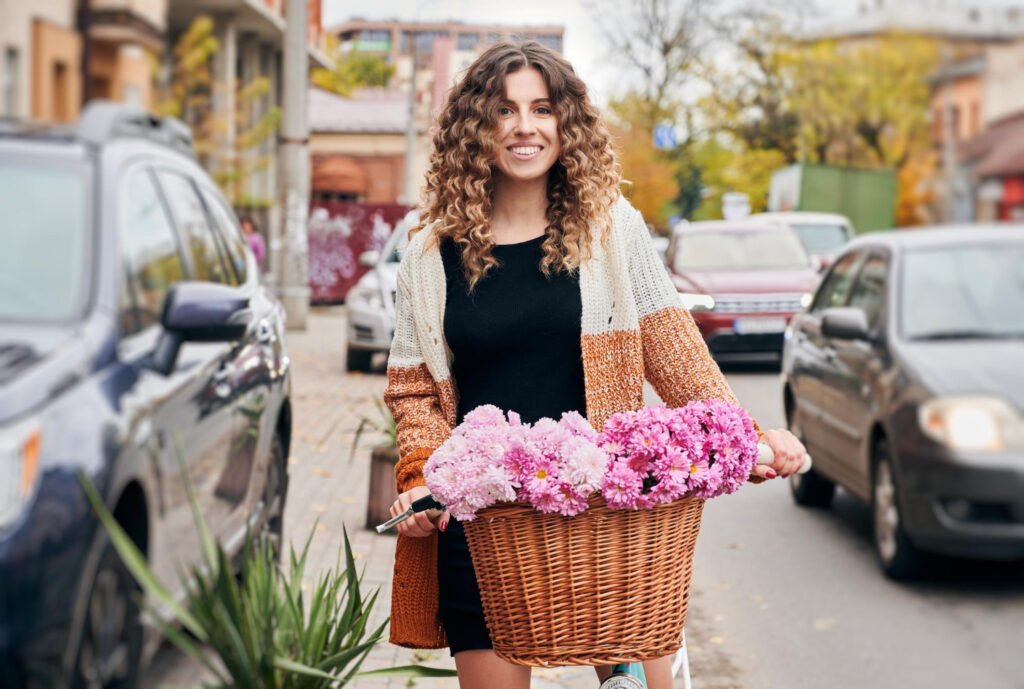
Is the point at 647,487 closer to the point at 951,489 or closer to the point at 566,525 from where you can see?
the point at 566,525

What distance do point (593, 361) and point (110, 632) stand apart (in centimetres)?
149

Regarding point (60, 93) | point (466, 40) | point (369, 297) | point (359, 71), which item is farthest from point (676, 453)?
point (466, 40)

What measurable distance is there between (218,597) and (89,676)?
2.49 ft

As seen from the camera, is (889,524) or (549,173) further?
(889,524)

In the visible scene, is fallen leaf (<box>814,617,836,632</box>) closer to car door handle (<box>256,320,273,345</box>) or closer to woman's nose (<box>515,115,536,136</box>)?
car door handle (<box>256,320,273,345</box>)

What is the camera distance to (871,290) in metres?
8.51

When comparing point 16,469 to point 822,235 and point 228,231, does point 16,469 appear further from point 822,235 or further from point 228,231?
point 822,235

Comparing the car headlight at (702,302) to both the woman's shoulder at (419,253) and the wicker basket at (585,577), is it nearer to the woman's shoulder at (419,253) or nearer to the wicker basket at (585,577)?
the woman's shoulder at (419,253)

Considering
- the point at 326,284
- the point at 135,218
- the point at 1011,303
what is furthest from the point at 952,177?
the point at 135,218

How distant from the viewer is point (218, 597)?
10.1 feet

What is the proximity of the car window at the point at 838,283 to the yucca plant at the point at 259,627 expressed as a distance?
601 centimetres

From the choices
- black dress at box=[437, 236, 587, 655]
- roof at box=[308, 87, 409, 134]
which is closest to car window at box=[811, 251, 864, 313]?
black dress at box=[437, 236, 587, 655]

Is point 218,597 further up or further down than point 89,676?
further up

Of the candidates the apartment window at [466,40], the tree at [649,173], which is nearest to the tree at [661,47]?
the tree at [649,173]
